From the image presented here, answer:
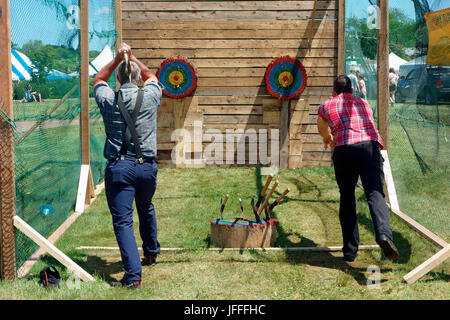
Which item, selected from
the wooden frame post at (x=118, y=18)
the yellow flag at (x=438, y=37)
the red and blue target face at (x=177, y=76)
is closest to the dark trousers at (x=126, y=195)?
the yellow flag at (x=438, y=37)

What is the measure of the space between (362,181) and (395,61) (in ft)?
8.43

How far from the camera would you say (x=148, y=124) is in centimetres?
412

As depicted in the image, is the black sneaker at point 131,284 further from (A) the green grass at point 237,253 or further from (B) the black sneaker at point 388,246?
(B) the black sneaker at point 388,246

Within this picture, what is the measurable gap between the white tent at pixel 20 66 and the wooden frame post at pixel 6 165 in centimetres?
21

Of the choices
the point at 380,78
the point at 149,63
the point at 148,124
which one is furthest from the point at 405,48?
the point at 149,63

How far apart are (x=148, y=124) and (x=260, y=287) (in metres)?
1.50

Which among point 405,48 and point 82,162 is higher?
point 405,48

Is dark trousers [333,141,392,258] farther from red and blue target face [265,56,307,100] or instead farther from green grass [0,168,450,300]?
red and blue target face [265,56,307,100]

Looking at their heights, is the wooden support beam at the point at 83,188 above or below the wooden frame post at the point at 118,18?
below

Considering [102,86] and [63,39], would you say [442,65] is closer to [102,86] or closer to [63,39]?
[102,86]

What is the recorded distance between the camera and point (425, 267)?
418 cm

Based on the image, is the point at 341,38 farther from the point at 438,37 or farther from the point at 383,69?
the point at 438,37

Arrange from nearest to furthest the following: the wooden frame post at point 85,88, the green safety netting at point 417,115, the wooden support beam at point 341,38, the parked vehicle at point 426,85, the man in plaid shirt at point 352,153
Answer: the man in plaid shirt at point 352,153 → the parked vehicle at point 426,85 → the green safety netting at point 417,115 → the wooden frame post at point 85,88 → the wooden support beam at point 341,38

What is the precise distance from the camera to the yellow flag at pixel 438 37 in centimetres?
488
